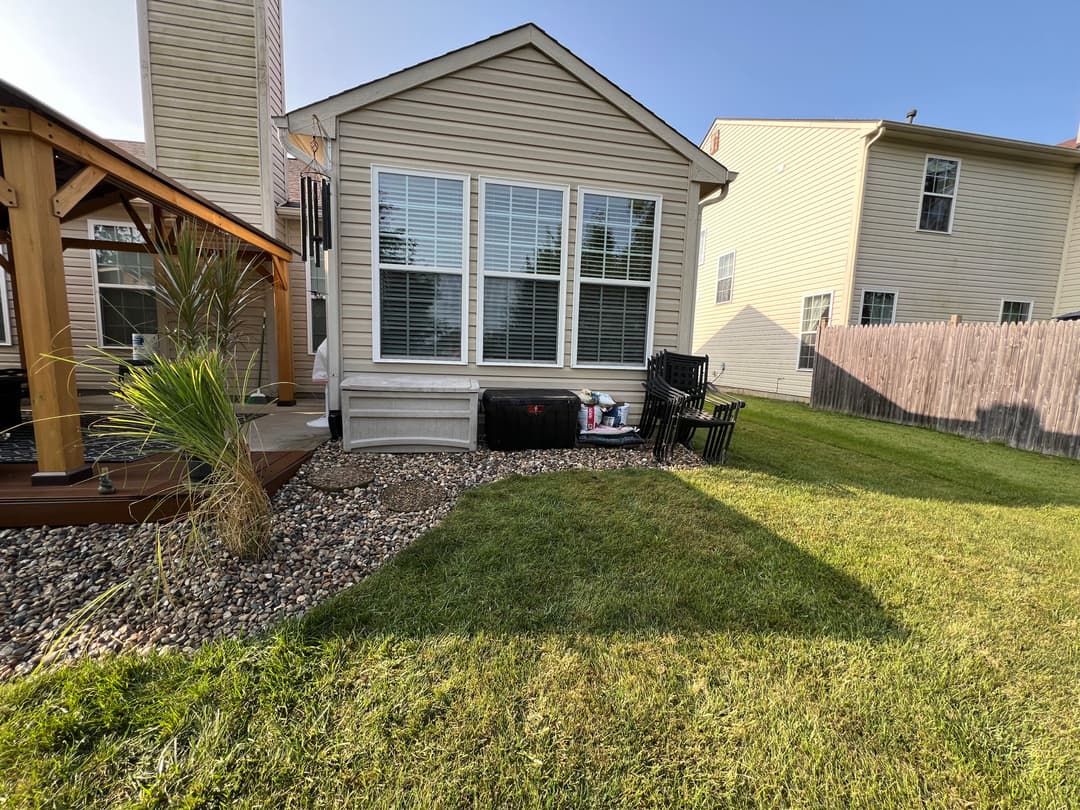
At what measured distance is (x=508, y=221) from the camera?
493 centimetres

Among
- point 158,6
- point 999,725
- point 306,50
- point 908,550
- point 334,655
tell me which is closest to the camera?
point 999,725

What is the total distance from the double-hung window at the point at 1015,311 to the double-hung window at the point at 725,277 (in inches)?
224

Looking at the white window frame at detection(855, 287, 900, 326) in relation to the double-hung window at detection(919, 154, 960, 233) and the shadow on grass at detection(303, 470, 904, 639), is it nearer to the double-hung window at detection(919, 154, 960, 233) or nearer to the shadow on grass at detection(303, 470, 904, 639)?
the double-hung window at detection(919, 154, 960, 233)

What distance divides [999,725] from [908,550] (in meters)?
1.48

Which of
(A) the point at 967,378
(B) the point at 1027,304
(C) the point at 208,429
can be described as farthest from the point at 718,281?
(C) the point at 208,429

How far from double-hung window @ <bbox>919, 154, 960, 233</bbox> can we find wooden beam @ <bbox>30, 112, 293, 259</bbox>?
1215 cm

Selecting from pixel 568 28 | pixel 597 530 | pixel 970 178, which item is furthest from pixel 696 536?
pixel 970 178

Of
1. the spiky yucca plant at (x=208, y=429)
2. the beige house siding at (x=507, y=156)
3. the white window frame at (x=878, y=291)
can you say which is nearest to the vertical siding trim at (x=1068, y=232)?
the white window frame at (x=878, y=291)

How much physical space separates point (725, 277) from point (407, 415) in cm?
1179

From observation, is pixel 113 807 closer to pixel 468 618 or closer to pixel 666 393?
pixel 468 618

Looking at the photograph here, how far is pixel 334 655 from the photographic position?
5.80ft

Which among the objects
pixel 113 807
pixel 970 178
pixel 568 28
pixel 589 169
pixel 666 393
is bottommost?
pixel 113 807

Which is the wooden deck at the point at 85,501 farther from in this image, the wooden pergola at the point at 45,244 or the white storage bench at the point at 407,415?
the white storage bench at the point at 407,415

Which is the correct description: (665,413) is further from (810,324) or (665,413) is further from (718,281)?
(718,281)
